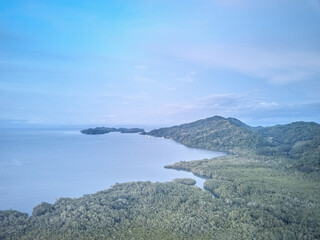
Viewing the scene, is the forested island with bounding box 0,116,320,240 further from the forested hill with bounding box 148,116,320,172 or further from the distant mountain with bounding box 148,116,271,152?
the distant mountain with bounding box 148,116,271,152

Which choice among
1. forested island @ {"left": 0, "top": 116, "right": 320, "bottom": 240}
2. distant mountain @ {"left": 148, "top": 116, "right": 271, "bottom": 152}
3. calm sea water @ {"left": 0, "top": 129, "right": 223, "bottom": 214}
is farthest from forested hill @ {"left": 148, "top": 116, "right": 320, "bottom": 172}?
calm sea water @ {"left": 0, "top": 129, "right": 223, "bottom": 214}

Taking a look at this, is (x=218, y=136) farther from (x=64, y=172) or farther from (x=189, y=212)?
(x=189, y=212)

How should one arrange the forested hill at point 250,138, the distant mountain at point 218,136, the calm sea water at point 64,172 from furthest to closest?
the distant mountain at point 218,136 < the forested hill at point 250,138 < the calm sea water at point 64,172

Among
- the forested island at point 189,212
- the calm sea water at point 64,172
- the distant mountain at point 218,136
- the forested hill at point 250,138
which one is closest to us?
the forested island at point 189,212

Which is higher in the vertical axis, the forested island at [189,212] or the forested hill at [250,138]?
the forested hill at [250,138]

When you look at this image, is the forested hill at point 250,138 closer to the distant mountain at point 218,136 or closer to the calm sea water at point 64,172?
the distant mountain at point 218,136

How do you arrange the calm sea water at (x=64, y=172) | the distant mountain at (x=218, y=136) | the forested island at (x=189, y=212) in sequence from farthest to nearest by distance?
the distant mountain at (x=218, y=136) → the calm sea water at (x=64, y=172) → the forested island at (x=189, y=212)

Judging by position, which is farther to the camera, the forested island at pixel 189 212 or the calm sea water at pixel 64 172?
the calm sea water at pixel 64 172

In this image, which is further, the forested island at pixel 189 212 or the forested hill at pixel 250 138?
the forested hill at pixel 250 138

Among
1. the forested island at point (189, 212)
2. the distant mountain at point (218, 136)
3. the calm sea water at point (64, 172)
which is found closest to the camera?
the forested island at point (189, 212)

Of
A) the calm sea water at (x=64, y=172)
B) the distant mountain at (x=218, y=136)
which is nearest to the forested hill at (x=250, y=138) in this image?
the distant mountain at (x=218, y=136)
